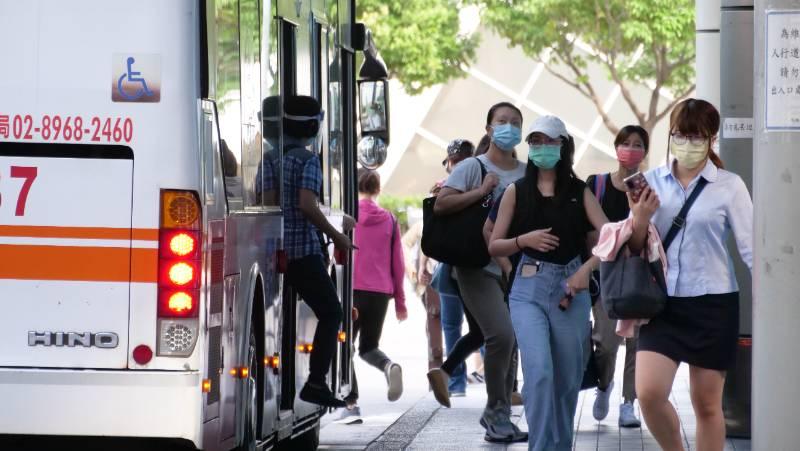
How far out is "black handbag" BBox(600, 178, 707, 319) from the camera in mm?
7172

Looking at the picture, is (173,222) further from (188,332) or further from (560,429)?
(560,429)

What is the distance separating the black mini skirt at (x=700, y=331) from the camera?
7195 mm

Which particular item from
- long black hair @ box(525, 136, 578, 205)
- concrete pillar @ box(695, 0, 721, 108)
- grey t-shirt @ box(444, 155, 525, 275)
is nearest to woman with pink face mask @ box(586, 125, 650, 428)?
concrete pillar @ box(695, 0, 721, 108)

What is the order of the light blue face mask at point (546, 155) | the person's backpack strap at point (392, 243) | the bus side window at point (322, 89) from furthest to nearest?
the person's backpack strap at point (392, 243) < the bus side window at point (322, 89) < the light blue face mask at point (546, 155)

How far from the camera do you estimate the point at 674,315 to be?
725cm

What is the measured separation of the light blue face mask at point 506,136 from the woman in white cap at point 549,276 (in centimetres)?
133

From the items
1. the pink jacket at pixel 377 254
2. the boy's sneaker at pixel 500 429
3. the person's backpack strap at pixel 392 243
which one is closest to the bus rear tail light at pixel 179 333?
the boy's sneaker at pixel 500 429

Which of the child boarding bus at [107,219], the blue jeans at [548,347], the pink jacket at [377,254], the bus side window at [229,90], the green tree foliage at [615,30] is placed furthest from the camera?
the green tree foliage at [615,30]

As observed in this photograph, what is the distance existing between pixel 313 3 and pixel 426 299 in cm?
543

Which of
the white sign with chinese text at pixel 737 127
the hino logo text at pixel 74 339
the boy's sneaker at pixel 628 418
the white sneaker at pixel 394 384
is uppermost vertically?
the white sign with chinese text at pixel 737 127

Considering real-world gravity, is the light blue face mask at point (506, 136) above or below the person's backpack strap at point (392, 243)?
above

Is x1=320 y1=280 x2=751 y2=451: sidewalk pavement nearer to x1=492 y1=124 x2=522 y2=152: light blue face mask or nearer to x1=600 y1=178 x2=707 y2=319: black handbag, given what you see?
x1=600 y1=178 x2=707 y2=319: black handbag

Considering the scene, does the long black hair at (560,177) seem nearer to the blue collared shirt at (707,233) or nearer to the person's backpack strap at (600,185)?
the blue collared shirt at (707,233)

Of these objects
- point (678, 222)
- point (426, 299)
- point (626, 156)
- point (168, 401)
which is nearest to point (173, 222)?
point (168, 401)
